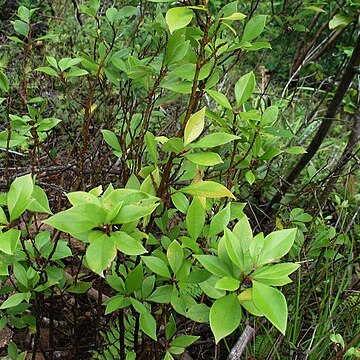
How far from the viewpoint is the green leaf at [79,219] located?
778 mm

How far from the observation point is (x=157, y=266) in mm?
1006

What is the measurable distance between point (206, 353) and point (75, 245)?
2.02 feet

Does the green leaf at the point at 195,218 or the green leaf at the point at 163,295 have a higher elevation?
the green leaf at the point at 195,218

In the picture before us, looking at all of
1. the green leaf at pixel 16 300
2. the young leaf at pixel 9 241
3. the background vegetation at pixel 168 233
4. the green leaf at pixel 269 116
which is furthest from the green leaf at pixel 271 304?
the green leaf at pixel 269 116

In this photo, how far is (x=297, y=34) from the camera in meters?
4.89

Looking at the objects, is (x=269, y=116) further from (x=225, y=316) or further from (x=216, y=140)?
(x=225, y=316)

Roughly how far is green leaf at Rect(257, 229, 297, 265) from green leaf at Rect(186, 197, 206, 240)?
198 millimetres

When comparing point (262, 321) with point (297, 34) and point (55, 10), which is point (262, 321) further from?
point (297, 34)

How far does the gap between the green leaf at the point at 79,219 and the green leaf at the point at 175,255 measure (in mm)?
216

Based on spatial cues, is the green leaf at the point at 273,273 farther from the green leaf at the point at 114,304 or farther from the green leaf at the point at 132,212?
the green leaf at the point at 114,304

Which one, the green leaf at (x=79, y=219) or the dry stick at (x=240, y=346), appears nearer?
the green leaf at (x=79, y=219)

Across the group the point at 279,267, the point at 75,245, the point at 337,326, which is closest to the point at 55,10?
the point at 75,245

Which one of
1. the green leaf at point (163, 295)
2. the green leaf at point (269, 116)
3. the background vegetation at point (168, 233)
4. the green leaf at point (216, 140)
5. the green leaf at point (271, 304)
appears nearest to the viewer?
the green leaf at point (271, 304)

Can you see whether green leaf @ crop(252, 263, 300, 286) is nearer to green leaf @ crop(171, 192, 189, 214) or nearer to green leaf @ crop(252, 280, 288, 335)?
green leaf @ crop(252, 280, 288, 335)
